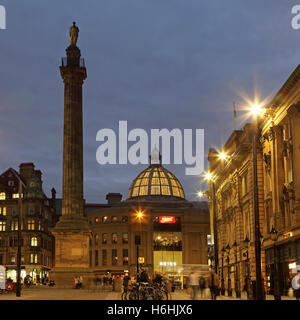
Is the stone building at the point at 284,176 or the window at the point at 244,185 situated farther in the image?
the window at the point at 244,185

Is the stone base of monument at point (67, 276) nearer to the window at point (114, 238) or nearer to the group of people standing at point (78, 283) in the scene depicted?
the group of people standing at point (78, 283)

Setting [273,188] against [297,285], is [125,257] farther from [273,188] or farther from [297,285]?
[297,285]

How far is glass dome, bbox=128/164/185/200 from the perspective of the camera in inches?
6801

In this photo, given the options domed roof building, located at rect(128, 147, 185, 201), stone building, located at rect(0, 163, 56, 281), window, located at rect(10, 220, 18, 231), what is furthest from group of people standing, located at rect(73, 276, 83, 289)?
domed roof building, located at rect(128, 147, 185, 201)

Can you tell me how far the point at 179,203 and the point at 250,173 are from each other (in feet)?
347

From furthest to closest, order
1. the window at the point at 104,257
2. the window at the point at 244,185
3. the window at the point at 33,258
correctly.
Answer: the window at the point at 104,257, the window at the point at 33,258, the window at the point at 244,185

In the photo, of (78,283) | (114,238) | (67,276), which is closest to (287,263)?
(78,283)

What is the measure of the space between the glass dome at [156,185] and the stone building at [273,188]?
99869 mm

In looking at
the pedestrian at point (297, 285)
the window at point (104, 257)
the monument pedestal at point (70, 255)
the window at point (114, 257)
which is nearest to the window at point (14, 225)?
the window at point (104, 257)

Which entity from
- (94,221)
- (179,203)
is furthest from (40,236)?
(179,203)

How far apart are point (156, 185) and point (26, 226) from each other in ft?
197

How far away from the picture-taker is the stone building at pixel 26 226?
116m
